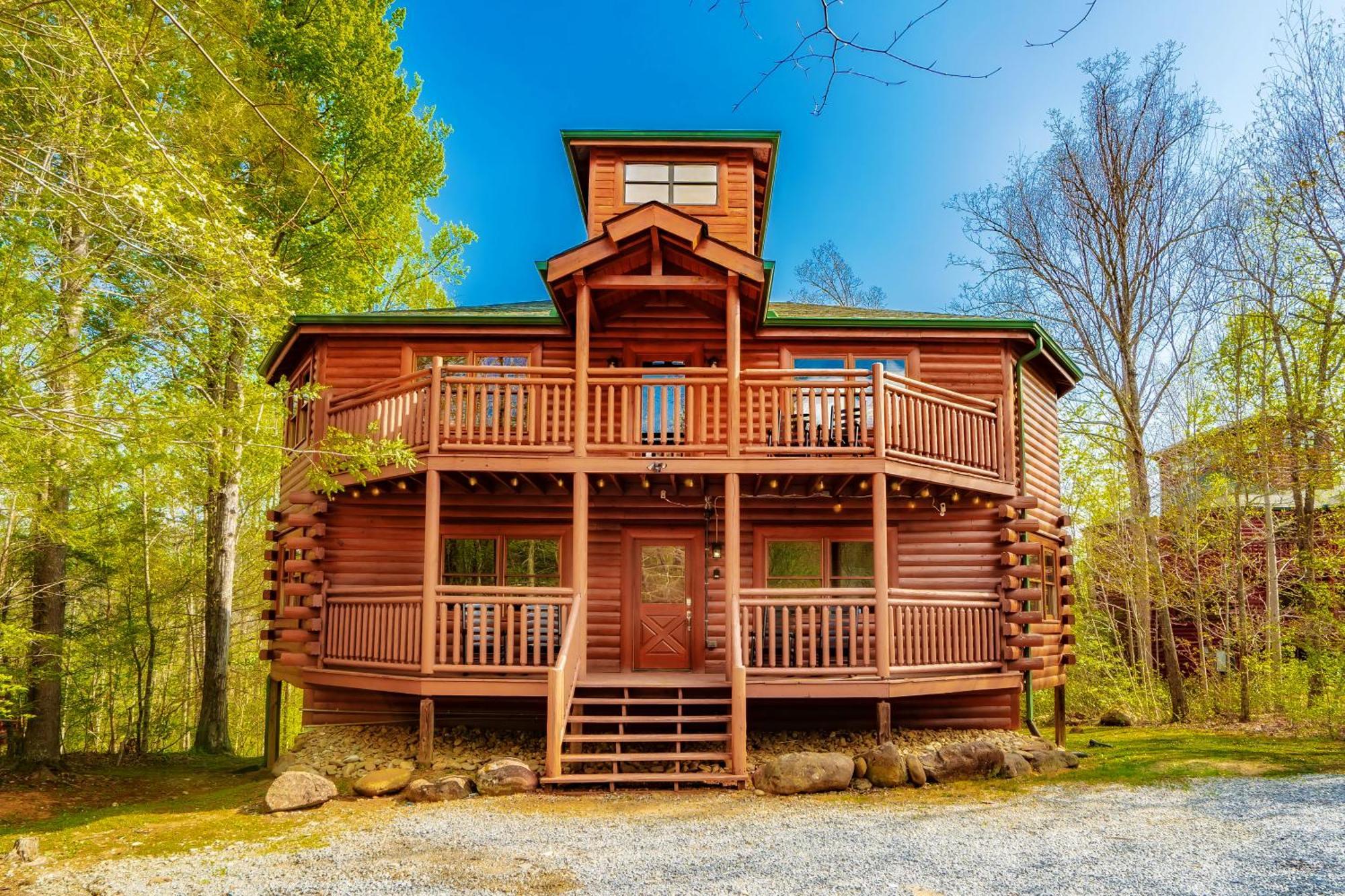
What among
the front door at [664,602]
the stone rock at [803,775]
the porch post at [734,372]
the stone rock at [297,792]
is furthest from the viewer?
the front door at [664,602]

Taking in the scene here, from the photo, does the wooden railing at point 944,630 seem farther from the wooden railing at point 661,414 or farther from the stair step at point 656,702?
the wooden railing at point 661,414

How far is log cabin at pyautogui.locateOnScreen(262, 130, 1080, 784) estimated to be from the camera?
12766 mm

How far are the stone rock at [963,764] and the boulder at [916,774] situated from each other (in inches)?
4.2

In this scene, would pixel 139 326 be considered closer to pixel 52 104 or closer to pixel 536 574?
pixel 52 104

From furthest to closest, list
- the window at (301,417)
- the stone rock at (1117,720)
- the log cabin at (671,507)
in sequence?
the stone rock at (1117,720)
the window at (301,417)
the log cabin at (671,507)

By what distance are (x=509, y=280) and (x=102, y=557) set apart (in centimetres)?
9853

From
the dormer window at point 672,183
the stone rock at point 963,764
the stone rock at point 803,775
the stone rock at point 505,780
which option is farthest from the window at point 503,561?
the stone rock at point 963,764

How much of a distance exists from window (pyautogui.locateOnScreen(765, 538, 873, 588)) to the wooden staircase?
9.95ft

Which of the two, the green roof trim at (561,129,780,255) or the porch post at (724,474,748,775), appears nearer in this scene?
the porch post at (724,474,748,775)

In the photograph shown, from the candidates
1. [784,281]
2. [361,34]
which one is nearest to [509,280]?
[784,281]

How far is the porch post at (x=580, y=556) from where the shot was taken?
12.6 metres

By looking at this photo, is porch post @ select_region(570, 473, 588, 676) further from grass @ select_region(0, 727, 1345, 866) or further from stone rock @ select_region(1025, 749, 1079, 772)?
stone rock @ select_region(1025, 749, 1079, 772)

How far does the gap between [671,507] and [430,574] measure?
4285 millimetres

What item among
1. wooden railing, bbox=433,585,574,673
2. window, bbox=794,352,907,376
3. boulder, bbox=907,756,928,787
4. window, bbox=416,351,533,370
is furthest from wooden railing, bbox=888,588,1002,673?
window, bbox=416,351,533,370
